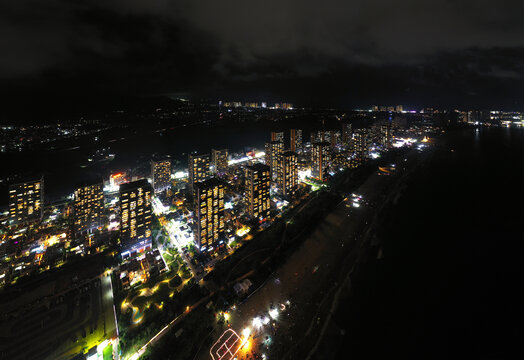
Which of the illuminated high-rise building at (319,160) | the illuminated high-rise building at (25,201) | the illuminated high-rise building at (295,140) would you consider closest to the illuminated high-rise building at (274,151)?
the illuminated high-rise building at (319,160)

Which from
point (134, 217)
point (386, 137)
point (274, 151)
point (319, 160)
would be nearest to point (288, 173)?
point (319, 160)

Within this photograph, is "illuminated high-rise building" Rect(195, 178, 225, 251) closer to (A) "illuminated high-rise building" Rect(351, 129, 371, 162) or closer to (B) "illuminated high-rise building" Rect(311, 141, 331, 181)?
(B) "illuminated high-rise building" Rect(311, 141, 331, 181)

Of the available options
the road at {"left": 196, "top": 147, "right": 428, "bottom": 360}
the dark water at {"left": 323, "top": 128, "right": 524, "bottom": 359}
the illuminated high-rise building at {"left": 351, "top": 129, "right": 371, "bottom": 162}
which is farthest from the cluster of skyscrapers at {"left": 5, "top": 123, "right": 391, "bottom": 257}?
the illuminated high-rise building at {"left": 351, "top": 129, "right": 371, "bottom": 162}

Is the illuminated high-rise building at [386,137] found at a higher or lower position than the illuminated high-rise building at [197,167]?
higher

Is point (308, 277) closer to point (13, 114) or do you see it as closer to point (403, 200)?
point (403, 200)

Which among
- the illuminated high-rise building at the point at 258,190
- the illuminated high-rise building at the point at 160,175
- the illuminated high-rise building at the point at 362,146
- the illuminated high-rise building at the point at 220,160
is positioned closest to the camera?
the illuminated high-rise building at the point at 258,190

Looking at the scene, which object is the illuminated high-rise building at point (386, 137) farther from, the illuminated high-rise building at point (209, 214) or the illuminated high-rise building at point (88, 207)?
the illuminated high-rise building at point (88, 207)

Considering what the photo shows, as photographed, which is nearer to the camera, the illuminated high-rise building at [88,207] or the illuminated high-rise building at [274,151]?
the illuminated high-rise building at [88,207]
